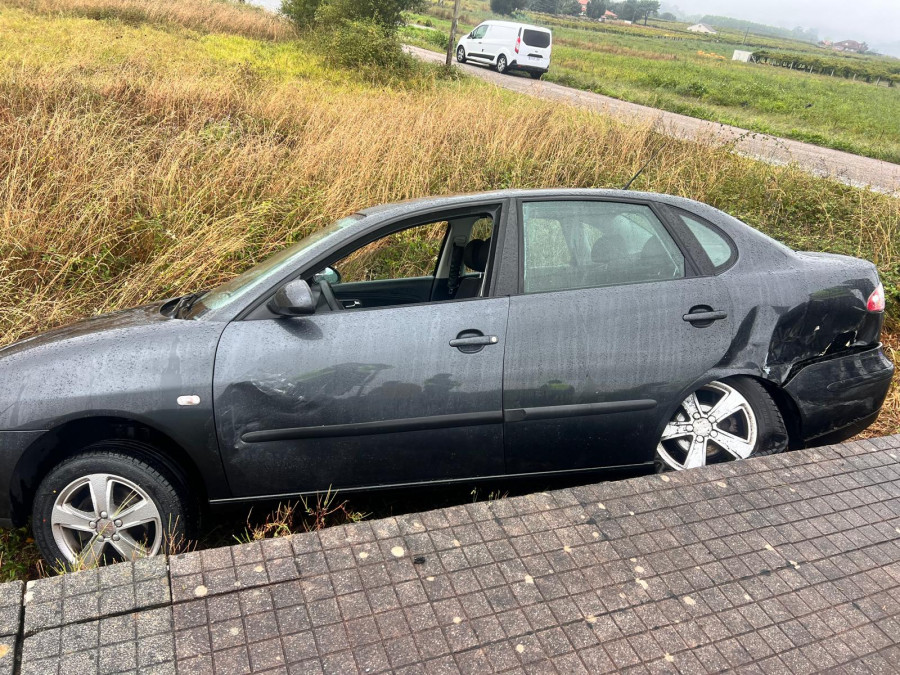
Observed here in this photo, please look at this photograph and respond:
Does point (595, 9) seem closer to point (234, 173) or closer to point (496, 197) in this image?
point (234, 173)

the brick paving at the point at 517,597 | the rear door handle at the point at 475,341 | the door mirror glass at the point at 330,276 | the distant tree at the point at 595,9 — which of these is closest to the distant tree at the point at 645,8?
the distant tree at the point at 595,9

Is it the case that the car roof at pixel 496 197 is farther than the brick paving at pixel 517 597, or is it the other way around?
the car roof at pixel 496 197

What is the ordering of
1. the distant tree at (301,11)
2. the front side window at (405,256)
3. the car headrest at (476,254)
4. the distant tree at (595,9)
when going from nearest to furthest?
the car headrest at (476,254) < the front side window at (405,256) < the distant tree at (301,11) < the distant tree at (595,9)

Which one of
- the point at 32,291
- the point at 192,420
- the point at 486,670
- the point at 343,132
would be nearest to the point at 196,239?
the point at 32,291

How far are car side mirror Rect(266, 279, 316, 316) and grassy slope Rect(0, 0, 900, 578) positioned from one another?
1665mm

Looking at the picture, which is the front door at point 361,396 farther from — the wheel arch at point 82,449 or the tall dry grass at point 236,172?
the tall dry grass at point 236,172

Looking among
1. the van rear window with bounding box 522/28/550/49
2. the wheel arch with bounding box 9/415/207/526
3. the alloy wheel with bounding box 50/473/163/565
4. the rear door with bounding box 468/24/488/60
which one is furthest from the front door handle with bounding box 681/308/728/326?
the rear door with bounding box 468/24/488/60

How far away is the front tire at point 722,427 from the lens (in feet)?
11.4

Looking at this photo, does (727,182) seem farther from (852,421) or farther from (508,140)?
(852,421)

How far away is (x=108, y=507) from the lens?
3.02 metres

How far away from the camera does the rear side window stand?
356 centimetres

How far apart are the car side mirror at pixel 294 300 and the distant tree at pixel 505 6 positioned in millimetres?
123321

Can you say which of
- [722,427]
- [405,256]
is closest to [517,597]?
[722,427]

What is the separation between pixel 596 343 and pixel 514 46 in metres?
27.5
